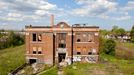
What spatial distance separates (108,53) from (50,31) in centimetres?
2319

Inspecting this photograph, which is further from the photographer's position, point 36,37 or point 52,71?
point 36,37

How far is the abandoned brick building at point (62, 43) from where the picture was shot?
4922 cm

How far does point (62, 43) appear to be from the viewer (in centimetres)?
4984

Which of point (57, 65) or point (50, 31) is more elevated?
point (50, 31)

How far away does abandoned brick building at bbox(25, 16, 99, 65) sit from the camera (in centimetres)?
4922

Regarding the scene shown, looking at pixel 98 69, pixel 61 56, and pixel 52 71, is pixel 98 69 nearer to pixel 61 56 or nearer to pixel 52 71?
pixel 52 71

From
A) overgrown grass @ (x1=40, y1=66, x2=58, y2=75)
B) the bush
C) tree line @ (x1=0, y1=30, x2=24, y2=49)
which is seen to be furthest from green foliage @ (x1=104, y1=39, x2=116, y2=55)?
tree line @ (x1=0, y1=30, x2=24, y2=49)

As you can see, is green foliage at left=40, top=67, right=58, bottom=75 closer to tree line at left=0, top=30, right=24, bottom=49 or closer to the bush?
the bush

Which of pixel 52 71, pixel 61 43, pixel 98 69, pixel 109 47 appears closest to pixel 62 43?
pixel 61 43

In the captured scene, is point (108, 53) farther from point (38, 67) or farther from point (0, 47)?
point (0, 47)

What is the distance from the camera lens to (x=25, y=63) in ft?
160

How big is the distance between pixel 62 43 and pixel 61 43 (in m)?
0.20

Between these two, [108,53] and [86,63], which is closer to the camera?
[86,63]

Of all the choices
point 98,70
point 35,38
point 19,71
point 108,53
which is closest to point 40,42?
point 35,38
